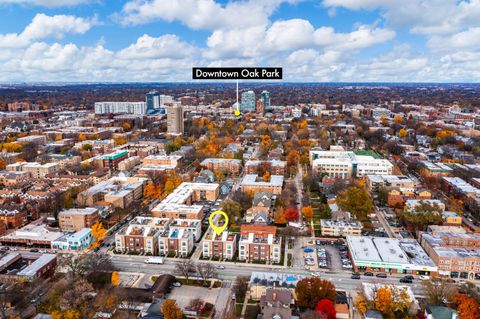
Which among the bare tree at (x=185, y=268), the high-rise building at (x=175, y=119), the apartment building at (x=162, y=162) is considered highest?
the high-rise building at (x=175, y=119)

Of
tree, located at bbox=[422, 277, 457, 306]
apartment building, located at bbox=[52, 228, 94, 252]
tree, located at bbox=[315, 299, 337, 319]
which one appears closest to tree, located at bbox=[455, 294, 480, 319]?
tree, located at bbox=[422, 277, 457, 306]

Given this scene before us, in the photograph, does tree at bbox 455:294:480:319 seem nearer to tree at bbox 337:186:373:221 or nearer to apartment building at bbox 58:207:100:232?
tree at bbox 337:186:373:221

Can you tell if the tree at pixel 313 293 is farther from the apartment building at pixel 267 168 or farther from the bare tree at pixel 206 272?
the apartment building at pixel 267 168

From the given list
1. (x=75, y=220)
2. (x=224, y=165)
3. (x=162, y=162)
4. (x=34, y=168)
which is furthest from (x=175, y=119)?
(x=75, y=220)

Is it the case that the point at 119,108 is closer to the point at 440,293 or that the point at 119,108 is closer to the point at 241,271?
the point at 241,271

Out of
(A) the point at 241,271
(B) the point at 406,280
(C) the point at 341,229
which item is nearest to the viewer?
(B) the point at 406,280

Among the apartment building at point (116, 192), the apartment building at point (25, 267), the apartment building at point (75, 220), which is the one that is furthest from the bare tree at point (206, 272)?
the apartment building at point (116, 192)
